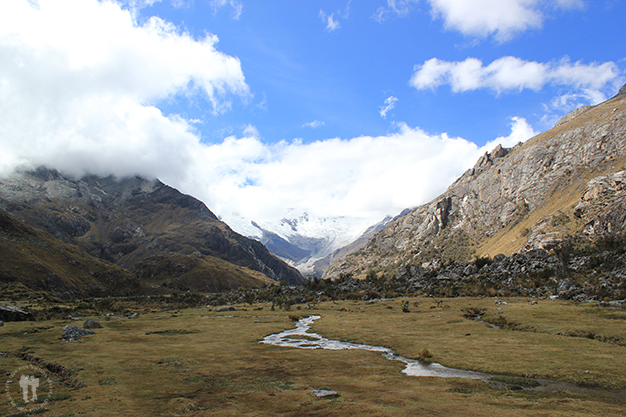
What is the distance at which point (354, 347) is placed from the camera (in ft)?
136

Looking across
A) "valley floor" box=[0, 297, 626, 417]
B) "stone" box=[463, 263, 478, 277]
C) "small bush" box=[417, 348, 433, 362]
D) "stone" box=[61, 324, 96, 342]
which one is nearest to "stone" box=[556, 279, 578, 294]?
"valley floor" box=[0, 297, 626, 417]

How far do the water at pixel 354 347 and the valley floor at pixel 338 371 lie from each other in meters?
1.28

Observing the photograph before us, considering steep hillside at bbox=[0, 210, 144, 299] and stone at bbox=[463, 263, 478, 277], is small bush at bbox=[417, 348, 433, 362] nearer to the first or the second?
stone at bbox=[463, 263, 478, 277]

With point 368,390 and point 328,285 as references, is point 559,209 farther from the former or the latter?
point 368,390

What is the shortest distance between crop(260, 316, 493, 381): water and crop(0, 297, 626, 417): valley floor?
1.28 meters

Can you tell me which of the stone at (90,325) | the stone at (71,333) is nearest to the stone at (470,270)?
the stone at (90,325)

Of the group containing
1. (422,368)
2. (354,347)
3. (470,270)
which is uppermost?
(470,270)

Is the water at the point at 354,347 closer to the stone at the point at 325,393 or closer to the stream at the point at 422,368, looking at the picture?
the stream at the point at 422,368

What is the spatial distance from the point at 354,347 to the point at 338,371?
1422 centimetres

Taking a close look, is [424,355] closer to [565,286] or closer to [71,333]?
[71,333]

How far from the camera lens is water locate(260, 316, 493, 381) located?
89.9ft

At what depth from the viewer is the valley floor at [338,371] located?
59.7 feet

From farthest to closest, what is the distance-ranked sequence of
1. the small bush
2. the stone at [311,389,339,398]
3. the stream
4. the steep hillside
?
the steep hillside, the small bush, the stream, the stone at [311,389,339,398]

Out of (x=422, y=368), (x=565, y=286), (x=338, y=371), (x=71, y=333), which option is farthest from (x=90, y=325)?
(x=565, y=286)
